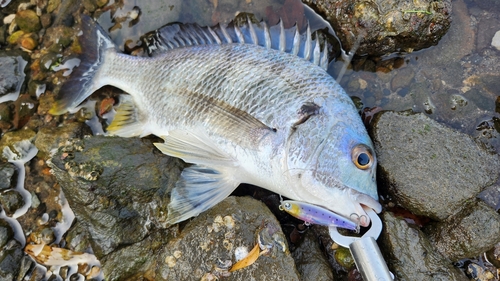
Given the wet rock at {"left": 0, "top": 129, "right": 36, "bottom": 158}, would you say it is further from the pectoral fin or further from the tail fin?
the pectoral fin

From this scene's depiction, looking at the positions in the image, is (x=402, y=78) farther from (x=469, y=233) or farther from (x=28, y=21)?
(x=28, y=21)

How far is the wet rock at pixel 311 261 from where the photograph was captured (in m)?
2.81

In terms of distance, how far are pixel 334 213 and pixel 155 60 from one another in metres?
2.16

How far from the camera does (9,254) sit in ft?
10.9

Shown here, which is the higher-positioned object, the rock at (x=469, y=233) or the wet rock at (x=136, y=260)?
the rock at (x=469, y=233)

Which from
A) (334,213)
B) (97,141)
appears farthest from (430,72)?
(97,141)

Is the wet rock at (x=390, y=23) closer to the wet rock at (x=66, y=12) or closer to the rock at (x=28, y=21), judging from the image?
the wet rock at (x=66, y=12)

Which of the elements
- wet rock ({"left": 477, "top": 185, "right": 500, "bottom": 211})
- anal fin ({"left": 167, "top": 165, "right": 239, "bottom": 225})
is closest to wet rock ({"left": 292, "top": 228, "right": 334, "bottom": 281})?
anal fin ({"left": 167, "top": 165, "right": 239, "bottom": 225})

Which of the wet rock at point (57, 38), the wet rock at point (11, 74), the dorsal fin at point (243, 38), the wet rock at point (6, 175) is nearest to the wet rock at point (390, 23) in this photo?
the dorsal fin at point (243, 38)

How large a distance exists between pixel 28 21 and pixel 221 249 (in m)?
3.39

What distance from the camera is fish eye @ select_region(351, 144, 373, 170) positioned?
8.15 feet

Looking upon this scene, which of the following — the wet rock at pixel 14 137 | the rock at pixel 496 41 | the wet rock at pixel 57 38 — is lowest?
the wet rock at pixel 14 137

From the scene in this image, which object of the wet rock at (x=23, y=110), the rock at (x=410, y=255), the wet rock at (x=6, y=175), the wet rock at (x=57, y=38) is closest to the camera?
the rock at (x=410, y=255)

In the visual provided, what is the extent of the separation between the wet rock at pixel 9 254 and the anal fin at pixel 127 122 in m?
1.37
